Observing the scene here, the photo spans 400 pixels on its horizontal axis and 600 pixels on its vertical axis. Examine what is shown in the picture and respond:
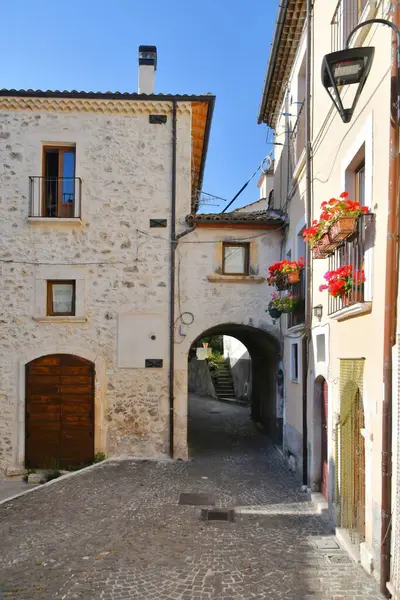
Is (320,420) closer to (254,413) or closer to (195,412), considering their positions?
(254,413)

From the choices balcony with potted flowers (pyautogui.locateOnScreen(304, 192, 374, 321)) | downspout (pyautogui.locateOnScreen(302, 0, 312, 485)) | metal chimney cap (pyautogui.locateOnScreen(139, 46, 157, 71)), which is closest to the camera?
balcony with potted flowers (pyautogui.locateOnScreen(304, 192, 374, 321))

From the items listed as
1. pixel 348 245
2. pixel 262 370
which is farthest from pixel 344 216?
pixel 262 370

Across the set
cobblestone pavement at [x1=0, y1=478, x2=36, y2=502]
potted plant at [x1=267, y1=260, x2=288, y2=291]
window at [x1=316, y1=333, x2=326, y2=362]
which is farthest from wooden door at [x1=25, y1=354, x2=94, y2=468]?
window at [x1=316, y1=333, x2=326, y2=362]

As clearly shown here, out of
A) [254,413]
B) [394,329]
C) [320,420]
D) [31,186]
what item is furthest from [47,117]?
[254,413]

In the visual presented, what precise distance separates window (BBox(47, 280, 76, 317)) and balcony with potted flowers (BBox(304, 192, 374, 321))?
261 inches

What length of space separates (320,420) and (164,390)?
4.00 meters

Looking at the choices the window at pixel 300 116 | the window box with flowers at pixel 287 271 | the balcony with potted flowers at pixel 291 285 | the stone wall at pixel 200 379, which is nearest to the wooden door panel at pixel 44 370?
the balcony with potted flowers at pixel 291 285

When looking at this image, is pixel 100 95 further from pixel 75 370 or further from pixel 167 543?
pixel 167 543

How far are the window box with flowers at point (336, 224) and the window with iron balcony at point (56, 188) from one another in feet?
21.5

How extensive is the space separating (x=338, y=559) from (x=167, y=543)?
213cm

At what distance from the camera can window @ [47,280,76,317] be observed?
11.0m

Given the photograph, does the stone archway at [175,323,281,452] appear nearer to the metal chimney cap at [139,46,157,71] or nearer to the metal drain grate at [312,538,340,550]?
the metal drain grate at [312,538,340,550]

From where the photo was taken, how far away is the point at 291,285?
30.7ft

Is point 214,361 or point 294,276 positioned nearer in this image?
point 294,276
